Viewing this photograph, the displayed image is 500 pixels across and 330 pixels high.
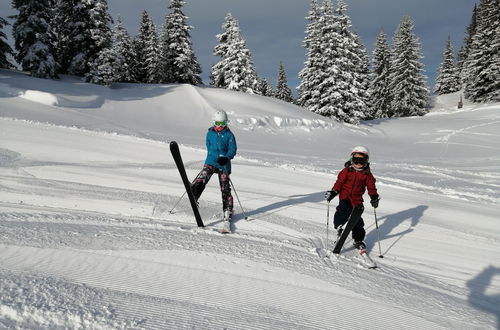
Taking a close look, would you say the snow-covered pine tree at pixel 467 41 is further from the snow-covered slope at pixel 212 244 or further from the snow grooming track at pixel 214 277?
the snow grooming track at pixel 214 277

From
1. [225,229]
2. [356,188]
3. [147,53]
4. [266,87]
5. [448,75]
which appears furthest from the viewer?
[266,87]

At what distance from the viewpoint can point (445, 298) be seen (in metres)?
3.73

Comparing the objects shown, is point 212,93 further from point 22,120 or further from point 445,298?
point 445,298

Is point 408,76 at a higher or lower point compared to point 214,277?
higher

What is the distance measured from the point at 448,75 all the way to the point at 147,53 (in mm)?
50337

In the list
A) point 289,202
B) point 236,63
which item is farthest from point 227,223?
point 236,63

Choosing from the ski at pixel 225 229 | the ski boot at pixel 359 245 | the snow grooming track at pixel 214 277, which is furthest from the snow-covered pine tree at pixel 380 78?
the snow grooming track at pixel 214 277

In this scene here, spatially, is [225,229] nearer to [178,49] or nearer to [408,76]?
[178,49]

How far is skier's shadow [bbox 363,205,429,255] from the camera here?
225 inches

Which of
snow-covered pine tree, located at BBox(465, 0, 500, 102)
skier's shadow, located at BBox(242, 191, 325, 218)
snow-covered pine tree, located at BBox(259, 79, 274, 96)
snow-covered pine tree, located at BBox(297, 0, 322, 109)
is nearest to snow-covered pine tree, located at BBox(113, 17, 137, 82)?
snow-covered pine tree, located at BBox(297, 0, 322, 109)

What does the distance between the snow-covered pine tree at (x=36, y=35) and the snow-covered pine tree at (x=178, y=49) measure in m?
12.3

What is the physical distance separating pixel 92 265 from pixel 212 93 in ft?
67.5

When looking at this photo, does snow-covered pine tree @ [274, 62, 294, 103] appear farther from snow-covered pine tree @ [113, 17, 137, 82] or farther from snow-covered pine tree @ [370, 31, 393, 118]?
snow-covered pine tree @ [113, 17, 137, 82]

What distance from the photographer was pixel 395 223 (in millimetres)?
6578
